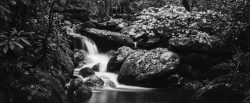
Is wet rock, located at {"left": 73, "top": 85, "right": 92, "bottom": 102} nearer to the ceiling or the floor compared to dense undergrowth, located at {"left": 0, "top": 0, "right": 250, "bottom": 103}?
nearer to the floor

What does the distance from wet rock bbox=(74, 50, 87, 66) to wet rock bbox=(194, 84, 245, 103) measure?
1007cm

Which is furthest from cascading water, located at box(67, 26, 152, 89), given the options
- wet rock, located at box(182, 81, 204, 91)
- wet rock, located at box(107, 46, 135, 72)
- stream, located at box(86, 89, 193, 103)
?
wet rock, located at box(182, 81, 204, 91)

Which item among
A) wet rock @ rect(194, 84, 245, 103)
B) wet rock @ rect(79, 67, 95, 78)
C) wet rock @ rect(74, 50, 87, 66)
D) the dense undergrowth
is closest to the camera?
the dense undergrowth

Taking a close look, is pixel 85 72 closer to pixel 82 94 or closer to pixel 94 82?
pixel 94 82

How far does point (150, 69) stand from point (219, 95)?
5903 millimetres

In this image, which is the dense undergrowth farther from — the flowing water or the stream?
the stream

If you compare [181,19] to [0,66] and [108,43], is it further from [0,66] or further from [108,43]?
[108,43]

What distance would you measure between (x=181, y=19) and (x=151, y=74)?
30.7 ft

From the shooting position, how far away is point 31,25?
25.1ft

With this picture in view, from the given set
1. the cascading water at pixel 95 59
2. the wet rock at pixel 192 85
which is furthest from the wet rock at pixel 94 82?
the wet rock at pixel 192 85

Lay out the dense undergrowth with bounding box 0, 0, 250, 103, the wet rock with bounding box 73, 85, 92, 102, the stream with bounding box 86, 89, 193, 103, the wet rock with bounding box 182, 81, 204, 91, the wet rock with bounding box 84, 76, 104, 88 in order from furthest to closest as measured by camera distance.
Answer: the wet rock with bounding box 182, 81, 204, 91 → the wet rock with bounding box 84, 76, 104, 88 → the stream with bounding box 86, 89, 193, 103 → the wet rock with bounding box 73, 85, 92, 102 → the dense undergrowth with bounding box 0, 0, 250, 103

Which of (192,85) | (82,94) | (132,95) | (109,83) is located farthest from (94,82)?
(192,85)

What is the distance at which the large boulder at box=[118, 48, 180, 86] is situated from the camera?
54.1ft

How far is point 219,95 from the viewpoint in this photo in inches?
434
